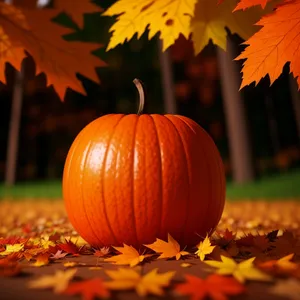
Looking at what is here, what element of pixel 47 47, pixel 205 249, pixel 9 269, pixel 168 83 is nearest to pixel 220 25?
pixel 47 47

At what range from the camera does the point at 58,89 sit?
10.7ft

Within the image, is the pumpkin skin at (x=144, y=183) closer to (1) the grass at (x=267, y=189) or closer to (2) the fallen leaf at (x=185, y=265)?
(2) the fallen leaf at (x=185, y=265)

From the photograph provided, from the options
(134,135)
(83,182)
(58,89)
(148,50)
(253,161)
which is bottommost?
(253,161)

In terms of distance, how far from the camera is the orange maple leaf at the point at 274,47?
247 cm

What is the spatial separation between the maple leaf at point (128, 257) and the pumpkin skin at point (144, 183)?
0.40 ft

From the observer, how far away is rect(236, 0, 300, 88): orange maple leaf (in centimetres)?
247

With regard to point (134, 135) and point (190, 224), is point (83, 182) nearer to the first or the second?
point (134, 135)

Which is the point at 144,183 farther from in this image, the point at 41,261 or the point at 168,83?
the point at 168,83

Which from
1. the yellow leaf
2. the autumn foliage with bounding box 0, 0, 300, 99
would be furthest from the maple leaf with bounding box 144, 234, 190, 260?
the autumn foliage with bounding box 0, 0, 300, 99

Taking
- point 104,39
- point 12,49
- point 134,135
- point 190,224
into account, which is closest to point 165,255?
point 190,224

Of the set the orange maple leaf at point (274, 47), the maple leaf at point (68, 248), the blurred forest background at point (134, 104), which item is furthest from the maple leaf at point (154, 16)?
the blurred forest background at point (134, 104)

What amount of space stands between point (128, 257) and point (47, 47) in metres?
1.81

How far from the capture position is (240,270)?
73.7 inches

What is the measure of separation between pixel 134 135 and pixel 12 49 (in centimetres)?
139
